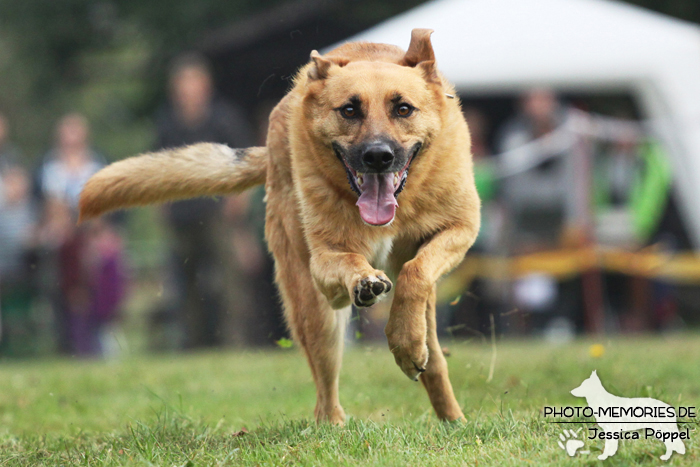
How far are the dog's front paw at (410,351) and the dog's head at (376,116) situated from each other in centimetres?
51

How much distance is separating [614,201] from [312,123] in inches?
270

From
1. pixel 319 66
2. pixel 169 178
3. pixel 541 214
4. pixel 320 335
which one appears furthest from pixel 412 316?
pixel 541 214

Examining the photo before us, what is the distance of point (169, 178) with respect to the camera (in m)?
4.62

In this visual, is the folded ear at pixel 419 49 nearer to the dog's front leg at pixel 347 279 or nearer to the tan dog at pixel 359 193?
the tan dog at pixel 359 193

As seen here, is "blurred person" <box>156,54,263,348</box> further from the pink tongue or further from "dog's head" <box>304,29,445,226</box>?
the pink tongue


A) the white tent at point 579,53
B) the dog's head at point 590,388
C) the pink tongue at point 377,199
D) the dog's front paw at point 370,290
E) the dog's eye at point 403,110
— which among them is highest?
the white tent at point 579,53

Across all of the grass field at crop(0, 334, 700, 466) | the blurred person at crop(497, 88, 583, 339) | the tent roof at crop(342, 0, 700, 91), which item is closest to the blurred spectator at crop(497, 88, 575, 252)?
the blurred person at crop(497, 88, 583, 339)

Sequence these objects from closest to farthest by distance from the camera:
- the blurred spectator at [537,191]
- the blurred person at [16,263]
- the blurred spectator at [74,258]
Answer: the blurred spectator at [74,258]
the blurred person at [16,263]
the blurred spectator at [537,191]

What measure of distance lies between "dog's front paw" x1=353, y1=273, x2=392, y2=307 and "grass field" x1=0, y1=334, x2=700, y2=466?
531mm

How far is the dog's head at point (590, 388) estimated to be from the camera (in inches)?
134

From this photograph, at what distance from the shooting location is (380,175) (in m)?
3.84

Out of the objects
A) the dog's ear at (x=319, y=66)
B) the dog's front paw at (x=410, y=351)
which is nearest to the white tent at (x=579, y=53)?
the dog's ear at (x=319, y=66)

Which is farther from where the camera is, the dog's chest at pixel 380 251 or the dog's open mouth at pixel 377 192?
the dog's chest at pixel 380 251

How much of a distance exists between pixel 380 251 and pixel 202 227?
17.5ft
